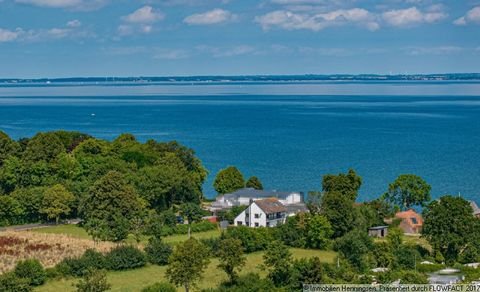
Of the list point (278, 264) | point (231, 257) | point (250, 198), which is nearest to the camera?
point (278, 264)

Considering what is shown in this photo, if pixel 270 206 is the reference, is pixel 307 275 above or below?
below

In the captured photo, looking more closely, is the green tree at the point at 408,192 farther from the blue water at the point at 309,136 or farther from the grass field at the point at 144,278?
the grass field at the point at 144,278

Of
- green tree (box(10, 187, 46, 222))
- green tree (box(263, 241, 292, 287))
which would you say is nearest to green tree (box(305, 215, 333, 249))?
green tree (box(263, 241, 292, 287))

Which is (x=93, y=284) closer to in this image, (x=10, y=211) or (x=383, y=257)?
(x=383, y=257)

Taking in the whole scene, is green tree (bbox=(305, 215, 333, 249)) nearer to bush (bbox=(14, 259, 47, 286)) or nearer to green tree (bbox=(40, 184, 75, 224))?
bush (bbox=(14, 259, 47, 286))

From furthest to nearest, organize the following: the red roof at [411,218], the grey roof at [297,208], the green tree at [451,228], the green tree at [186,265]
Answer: the grey roof at [297,208]
the red roof at [411,218]
the green tree at [451,228]
the green tree at [186,265]

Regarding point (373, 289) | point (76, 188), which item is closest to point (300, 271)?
point (373, 289)

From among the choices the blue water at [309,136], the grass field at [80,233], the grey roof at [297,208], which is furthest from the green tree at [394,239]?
the blue water at [309,136]

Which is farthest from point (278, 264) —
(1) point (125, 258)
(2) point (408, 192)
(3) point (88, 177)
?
(3) point (88, 177)
